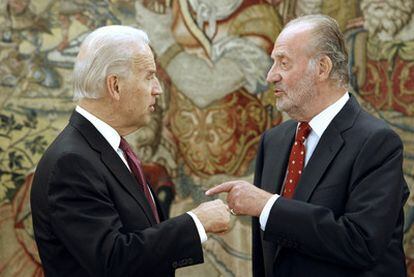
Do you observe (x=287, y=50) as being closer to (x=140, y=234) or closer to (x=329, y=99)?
(x=329, y=99)

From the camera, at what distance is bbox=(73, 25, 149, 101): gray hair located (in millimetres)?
3234

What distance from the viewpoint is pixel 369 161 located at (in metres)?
3.29

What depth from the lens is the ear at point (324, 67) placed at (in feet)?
11.9

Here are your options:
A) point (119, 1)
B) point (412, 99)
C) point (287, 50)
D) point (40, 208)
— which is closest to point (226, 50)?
point (119, 1)

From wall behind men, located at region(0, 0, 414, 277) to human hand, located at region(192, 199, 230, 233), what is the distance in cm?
217

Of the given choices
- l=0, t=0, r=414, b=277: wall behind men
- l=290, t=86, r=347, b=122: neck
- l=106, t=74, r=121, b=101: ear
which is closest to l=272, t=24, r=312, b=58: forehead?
l=290, t=86, r=347, b=122: neck

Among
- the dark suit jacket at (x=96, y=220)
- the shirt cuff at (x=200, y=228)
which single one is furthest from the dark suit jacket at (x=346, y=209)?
the dark suit jacket at (x=96, y=220)

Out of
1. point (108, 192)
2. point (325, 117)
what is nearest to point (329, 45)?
point (325, 117)

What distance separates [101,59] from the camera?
10.6ft

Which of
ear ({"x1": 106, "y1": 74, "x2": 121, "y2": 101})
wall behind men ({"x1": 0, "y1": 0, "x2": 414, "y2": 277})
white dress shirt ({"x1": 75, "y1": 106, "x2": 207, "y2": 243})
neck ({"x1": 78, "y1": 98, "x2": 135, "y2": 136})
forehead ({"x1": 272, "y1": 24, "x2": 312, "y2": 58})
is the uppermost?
forehead ({"x1": 272, "y1": 24, "x2": 312, "y2": 58})

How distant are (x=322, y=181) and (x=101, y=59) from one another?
3.75 feet

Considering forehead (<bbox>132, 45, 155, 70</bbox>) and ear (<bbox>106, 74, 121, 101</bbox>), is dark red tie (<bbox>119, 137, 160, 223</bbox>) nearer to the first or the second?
ear (<bbox>106, 74, 121, 101</bbox>)

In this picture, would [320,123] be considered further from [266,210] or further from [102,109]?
[102,109]

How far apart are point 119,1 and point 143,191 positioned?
2.49 metres
